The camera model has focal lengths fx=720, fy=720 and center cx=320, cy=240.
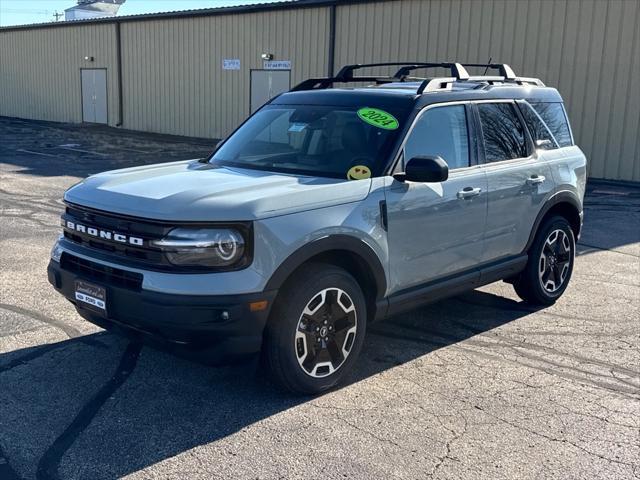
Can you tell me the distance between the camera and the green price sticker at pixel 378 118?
196 inches

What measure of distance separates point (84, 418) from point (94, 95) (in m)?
27.8

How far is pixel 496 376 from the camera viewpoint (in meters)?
4.88

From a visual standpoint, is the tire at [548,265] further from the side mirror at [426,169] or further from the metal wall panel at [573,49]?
the metal wall panel at [573,49]

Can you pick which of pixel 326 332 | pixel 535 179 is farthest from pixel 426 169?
pixel 535 179

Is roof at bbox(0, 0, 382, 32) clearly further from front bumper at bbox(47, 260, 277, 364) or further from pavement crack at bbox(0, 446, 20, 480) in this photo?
pavement crack at bbox(0, 446, 20, 480)

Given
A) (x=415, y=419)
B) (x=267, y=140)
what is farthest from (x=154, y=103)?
(x=415, y=419)

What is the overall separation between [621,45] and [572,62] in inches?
43.6

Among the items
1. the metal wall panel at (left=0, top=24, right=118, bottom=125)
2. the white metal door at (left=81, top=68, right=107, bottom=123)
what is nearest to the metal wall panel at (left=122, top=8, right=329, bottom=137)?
the metal wall panel at (left=0, top=24, right=118, bottom=125)

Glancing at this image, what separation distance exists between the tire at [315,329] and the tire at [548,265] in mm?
2229

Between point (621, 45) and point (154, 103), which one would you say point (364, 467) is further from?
point (154, 103)

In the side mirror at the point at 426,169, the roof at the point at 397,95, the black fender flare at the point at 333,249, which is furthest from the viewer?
the roof at the point at 397,95

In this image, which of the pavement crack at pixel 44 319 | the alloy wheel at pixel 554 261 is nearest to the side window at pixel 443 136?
the alloy wheel at pixel 554 261

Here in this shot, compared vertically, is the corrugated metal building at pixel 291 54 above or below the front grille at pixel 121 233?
above

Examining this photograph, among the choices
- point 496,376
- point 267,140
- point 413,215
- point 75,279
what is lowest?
point 496,376
